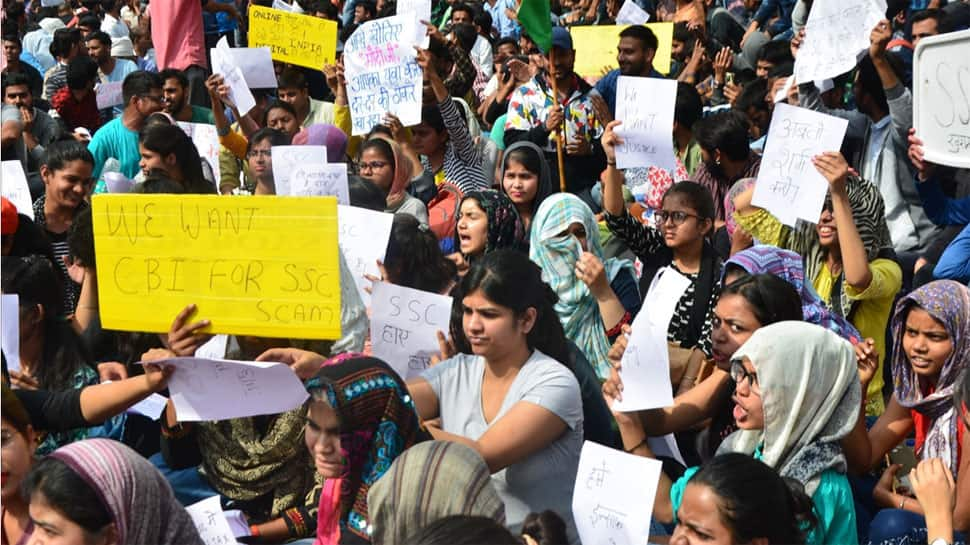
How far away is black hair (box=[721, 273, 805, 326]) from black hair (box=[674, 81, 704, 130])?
12.0 ft

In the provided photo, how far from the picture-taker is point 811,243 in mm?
5957

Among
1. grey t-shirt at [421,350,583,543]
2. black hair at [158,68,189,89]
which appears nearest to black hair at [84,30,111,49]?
black hair at [158,68,189,89]

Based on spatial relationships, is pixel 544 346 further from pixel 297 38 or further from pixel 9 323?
pixel 297 38

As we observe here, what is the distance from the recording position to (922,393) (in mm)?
4359

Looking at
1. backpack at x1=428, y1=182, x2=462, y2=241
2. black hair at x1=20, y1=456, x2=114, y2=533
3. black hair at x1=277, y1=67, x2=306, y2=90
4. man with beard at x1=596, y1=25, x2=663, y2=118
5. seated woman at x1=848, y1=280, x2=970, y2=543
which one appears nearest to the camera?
black hair at x1=20, y1=456, x2=114, y2=533

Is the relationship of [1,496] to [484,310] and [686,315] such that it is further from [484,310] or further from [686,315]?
[686,315]

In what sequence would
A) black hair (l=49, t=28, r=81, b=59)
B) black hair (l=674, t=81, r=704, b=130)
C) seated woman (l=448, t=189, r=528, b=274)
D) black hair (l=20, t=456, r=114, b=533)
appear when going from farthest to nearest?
black hair (l=49, t=28, r=81, b=59), black hair (l=674, t=81, r=704, b=130), seated woman (l=448, t=189, r=528, b=274), black hair (l=20, t=456, r=114, b=533)

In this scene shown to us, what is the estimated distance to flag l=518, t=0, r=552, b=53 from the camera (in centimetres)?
792

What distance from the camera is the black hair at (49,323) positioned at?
4.53 metres

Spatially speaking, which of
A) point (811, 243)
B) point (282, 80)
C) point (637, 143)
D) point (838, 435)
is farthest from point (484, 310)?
Result: point (282, 80)

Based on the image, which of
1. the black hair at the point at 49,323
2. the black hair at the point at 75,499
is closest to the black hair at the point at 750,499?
the black hair at the point at 75,499

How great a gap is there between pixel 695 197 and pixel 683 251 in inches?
9.0

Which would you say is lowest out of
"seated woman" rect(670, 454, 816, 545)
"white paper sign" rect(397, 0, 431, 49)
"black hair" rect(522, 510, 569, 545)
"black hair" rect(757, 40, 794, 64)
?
"black hair" rect(522, 510, 569, 545)

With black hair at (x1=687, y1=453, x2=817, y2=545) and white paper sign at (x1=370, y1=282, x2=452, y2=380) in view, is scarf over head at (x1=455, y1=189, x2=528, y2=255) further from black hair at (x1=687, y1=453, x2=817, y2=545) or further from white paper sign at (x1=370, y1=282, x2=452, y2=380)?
black hair at (x1=687, y1=453, x2=817, y2=545)
